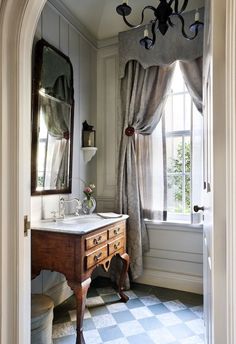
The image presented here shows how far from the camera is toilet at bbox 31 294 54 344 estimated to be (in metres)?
1.57

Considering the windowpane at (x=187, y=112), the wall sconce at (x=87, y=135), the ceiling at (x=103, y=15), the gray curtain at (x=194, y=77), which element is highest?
the ceiling at (x=103, y=15)

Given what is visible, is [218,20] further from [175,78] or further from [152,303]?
[152,303]

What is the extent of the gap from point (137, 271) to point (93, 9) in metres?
3.05

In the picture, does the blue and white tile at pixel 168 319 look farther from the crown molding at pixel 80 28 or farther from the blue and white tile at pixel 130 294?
the crown molding at pixel 80 28

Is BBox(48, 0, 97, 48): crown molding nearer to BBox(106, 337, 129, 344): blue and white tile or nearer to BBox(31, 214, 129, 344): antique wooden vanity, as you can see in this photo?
BBox(31, 214, 129, 344): antique wooden vanity

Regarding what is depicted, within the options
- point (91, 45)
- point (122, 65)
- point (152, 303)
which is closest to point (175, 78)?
point (122, 65)

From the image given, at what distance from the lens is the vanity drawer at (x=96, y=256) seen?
185 centimetres

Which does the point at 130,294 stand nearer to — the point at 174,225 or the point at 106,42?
the point at 174,225

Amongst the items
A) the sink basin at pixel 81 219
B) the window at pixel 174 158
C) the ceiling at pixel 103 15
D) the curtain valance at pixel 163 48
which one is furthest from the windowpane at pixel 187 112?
the sink basin at pixel 81 219

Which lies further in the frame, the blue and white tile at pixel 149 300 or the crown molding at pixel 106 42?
the crown molding at pixel 106 42

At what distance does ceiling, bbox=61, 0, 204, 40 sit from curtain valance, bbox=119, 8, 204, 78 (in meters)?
0.22

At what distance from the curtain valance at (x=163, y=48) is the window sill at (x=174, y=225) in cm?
172

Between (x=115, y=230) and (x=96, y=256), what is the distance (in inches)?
16.3

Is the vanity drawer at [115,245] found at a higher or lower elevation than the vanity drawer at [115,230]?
lower
